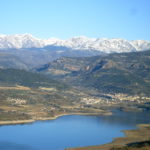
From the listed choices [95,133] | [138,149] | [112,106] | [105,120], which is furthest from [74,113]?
[138,149]

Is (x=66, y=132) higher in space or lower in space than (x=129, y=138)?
higher

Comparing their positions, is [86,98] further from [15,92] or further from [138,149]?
[138,149]

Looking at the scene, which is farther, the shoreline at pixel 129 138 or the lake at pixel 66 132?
the lake at pixel 66 132

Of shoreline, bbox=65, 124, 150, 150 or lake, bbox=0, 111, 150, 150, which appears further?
lake, bbox=0, 111, 150, 150

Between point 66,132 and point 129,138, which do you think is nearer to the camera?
point 129,138
